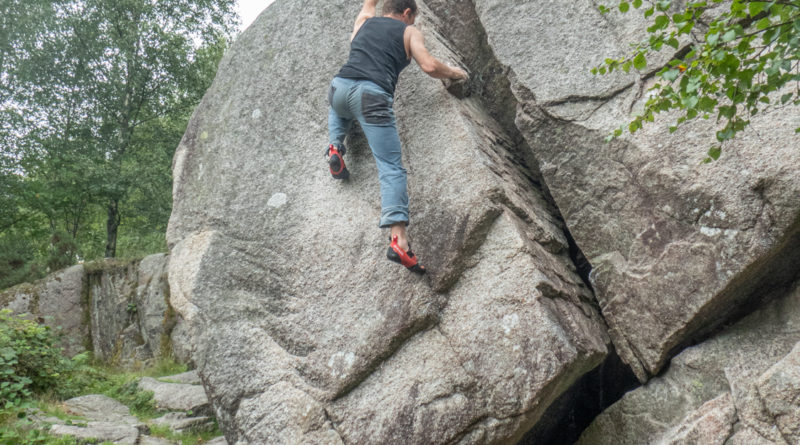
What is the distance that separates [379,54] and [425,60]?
0.51 m

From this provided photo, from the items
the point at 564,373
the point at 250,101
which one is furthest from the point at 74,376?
the point at 564,373

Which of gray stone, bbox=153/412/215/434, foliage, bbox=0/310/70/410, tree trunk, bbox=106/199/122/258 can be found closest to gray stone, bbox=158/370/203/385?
gray stone, bbox=153/412/215/434

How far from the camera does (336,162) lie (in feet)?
17.7

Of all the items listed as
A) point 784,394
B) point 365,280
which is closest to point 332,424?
point 365,280

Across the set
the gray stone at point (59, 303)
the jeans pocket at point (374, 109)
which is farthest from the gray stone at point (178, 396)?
the jeans pocket at point (374, 109)

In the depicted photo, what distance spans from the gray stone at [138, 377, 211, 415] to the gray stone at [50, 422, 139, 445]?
1.37 m

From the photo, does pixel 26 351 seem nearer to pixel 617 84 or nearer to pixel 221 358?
pixel 221 358

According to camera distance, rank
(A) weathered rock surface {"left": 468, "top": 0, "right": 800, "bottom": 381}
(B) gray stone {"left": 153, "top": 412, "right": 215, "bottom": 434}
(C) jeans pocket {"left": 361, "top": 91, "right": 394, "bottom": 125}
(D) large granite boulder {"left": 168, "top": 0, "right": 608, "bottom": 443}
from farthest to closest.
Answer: (B) gray stone {"left": 153, "top": 412, "right": 215, "bottom": 434}, (C) jeans pocket {"left": 361, "top": 91, "right": 394, "bottom": 125}, (D) large granite boulder {"left": 168, "top": 0, "right": 608, "bottom": 443}, (A) weathered rock surface {"left": 468, "top": 0, "right": 800, "bottom": 381}

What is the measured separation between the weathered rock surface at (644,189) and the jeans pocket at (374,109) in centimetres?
157

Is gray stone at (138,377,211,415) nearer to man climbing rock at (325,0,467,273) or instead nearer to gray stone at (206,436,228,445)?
gray stone at (206,436,228,445)

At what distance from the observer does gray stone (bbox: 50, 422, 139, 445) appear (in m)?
5.18

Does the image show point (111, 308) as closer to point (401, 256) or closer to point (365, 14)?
point (365, 14)

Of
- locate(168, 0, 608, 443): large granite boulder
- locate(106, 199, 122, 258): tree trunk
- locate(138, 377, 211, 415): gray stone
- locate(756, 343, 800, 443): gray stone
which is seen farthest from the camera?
locate(106, 199, 122, 258): tree trunk

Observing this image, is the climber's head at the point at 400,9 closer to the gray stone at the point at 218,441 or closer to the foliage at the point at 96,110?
the gray stone at the point at 218,441
